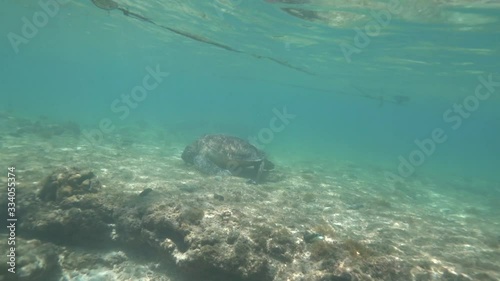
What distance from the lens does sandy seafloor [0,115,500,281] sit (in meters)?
7.16

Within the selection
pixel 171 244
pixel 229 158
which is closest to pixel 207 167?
pixel 229 158

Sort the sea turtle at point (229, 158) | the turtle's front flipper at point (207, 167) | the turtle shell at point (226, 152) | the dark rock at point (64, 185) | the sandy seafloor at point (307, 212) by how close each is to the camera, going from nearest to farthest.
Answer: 1. the sandy seafloor at point (307, 212)
2. the dark rock at point (64, 185)
3. the turtle's front flipper at point (207, 167)
4. the sea turtle at point (229, 158)
5. the turtle shell at point (226, 152)

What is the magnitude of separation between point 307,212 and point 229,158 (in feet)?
19.9

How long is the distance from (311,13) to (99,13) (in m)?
27.3

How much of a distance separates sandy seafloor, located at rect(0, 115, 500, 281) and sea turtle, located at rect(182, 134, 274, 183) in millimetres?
852

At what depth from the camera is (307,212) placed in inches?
455

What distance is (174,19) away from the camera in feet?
111

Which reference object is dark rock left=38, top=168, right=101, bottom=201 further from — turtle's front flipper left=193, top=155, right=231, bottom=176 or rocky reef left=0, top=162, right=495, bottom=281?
turtle's front flipper left=193, top=155, right=231, bottom=176

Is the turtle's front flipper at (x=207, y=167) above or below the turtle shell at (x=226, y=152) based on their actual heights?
below

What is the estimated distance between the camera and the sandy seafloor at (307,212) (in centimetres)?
716

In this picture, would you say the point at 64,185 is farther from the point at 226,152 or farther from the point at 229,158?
the point at 226,152

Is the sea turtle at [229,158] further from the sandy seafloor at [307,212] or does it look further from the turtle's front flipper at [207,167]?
the sandy seafloor at [307,212]

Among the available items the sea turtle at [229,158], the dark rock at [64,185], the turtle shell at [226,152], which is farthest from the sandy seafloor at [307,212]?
the turtle shell at [226,152]

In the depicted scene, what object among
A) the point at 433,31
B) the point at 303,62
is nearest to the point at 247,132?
the point at 303,62
